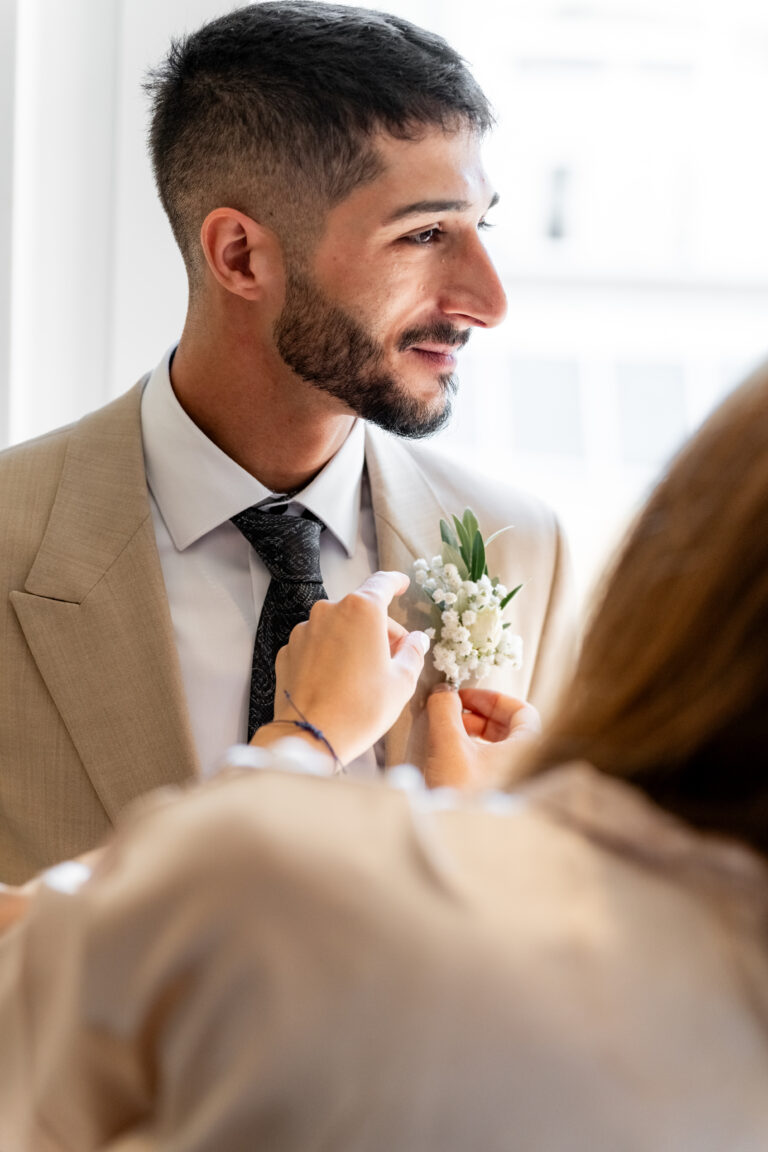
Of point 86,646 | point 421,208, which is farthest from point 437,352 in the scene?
point 86,646

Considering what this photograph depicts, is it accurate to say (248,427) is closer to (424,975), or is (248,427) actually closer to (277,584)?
(277,584)

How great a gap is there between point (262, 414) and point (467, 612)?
17.1 inches

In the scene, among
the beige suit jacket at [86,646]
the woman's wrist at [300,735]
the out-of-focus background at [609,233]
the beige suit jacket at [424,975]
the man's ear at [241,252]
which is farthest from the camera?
the out-of-focus background at [609,233]

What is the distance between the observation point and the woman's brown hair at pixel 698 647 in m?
0.69

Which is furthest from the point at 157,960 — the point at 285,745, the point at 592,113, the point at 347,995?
the point at 592,113

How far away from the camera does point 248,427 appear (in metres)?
1.75

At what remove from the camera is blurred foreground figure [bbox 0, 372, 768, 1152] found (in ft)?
2.06

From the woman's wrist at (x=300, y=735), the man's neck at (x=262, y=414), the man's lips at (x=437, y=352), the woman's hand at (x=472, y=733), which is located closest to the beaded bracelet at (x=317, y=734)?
the woman's wrist at (x=300, y=735)

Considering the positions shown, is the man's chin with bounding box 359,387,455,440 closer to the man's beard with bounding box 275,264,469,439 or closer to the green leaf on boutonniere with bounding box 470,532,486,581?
the man's beard with bounding box 275,264,469,439

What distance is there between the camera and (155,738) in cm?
152

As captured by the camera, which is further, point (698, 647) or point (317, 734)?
point (317, 734)

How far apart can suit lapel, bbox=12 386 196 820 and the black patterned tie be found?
0.11 meters

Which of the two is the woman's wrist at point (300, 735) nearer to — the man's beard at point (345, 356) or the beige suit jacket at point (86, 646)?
the beige suit jacket at point (86, 646)

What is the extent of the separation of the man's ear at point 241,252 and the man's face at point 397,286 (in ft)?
0.13
